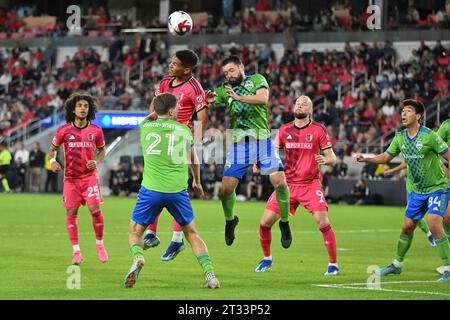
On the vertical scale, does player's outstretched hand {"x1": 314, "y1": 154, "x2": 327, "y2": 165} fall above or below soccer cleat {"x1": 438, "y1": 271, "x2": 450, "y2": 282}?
above

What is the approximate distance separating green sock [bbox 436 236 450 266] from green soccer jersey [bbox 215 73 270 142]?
3.05m

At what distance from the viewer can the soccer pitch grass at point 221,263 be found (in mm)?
12477

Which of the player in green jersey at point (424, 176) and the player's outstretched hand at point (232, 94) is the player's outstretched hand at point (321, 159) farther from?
the player's outstretched hand at point (232, 94)

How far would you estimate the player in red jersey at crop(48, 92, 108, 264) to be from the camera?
16.0 meters

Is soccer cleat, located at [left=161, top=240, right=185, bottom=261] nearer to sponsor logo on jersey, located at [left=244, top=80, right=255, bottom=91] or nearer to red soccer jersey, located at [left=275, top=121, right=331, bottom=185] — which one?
red soccer jersey, located at [left=275, top=121, right=331, bottom=185]

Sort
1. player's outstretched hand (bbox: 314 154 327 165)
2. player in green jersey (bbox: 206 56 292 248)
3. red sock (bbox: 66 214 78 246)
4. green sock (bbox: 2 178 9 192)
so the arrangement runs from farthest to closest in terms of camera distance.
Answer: green sock (bbox: 2 178 9 192)
red sock (bbox: 66 214 78 246)
player in green jersey (bbox: 206 56 292 248)
player's outstretched hand (bbox: 314 154 327 165)

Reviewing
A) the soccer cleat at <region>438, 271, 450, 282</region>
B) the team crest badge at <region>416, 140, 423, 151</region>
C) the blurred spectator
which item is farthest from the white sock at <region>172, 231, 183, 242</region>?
the blurred spectator

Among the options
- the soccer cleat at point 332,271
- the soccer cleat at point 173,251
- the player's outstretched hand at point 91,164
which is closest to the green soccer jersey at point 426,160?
the soccer cleat at point 332,271

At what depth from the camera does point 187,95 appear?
1506 cm

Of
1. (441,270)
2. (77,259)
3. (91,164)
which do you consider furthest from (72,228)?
(441,270)

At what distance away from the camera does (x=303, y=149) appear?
50.5ft

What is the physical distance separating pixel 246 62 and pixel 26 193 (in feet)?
37.0

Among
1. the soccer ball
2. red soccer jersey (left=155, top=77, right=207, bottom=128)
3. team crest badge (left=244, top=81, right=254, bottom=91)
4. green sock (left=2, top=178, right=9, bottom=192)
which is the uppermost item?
the soccer ball

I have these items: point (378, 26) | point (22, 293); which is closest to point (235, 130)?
point (22, 293)
